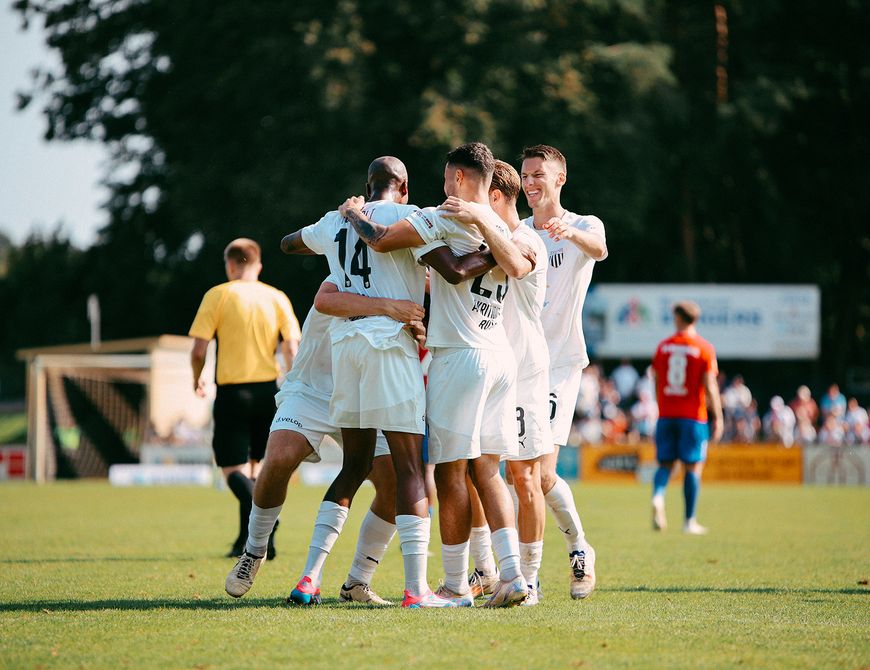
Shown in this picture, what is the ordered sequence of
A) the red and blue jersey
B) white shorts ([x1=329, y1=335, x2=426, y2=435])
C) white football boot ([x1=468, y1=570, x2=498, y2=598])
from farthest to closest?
the red and blue jersey, white football boot ([x1=468, y1=570, x2=498, y2=598]), white shorts ([x1=329, y1=335, x2=426, y2=435])

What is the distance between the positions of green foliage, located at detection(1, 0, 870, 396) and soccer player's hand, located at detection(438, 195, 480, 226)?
2506cm

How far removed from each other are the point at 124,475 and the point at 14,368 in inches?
1320

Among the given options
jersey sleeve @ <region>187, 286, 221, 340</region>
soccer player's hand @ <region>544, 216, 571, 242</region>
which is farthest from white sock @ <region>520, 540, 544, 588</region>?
jersey sleeve @ <region>187, 286, 221, 340</region>

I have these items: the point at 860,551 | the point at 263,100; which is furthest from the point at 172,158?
the point at 860,551

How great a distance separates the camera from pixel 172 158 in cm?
3688

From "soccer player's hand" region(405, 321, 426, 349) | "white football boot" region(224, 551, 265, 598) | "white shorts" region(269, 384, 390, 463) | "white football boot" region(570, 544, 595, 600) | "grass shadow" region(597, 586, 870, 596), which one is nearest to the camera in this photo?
"soccer player's hand" region(405, 321, 426, 349)

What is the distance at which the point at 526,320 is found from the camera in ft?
23.5

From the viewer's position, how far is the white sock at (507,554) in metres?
6.63

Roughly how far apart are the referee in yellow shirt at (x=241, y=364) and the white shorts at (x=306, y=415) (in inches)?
101

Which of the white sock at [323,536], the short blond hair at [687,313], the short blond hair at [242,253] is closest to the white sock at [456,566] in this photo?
the white sock at [323,536]

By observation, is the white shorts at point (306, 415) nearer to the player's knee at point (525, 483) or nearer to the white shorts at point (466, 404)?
the white shorts at point (466, 404)

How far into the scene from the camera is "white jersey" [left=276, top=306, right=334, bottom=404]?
711 centimetres

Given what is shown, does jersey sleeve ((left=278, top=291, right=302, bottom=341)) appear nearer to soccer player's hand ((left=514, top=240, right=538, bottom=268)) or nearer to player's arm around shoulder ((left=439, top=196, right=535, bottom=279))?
soccer player's hand ((left=514, top=240, right=538, bottom=268))

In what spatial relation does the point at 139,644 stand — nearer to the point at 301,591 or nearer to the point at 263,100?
the point at 301,591
